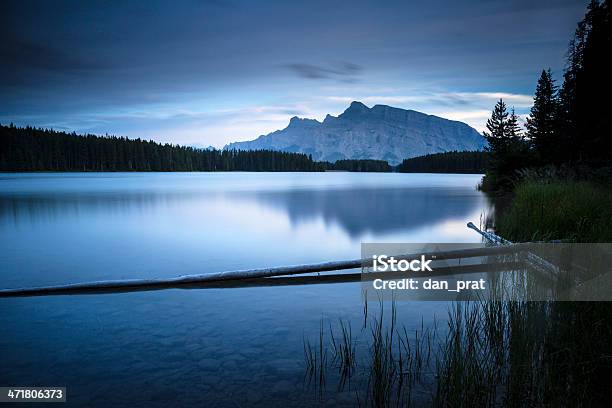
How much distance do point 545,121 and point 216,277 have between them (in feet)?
150

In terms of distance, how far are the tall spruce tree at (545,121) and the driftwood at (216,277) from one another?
27390 millimetres

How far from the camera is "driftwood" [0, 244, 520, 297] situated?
9367 millimetres

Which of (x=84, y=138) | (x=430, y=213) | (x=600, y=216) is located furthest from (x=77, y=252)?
(x=84, y=138)

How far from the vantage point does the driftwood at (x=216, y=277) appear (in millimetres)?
9367

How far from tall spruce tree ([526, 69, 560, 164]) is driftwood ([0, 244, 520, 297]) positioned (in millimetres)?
27390

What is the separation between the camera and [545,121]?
4403 cm

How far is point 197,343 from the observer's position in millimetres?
6621

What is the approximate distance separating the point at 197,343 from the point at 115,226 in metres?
18.0

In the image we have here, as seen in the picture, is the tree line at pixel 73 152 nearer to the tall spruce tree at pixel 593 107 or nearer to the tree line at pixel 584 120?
the tree line at pixel 584 120

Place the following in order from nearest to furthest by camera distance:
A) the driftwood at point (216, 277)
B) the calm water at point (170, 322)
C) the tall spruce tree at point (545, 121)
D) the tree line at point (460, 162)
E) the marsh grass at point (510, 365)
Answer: the marsh grass at point (510, 365), the calm water at point (170, 322), the driftwood at point (216, 277), the tall spruce tree at point (545, 121), the tree line at point (460, 162)

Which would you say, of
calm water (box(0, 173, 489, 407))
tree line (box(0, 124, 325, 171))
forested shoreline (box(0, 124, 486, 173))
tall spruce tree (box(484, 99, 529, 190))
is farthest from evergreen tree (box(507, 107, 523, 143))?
tree line (box(0, 124, 325, 171))

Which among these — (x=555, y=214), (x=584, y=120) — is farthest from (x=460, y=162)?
(x=555, y=214)

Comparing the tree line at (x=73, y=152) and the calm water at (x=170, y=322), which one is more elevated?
the tree line at (x=73, y=152)

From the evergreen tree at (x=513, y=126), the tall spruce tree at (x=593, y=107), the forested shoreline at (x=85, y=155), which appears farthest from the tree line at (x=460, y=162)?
the tall spruce tree at (x=593, y=107)
